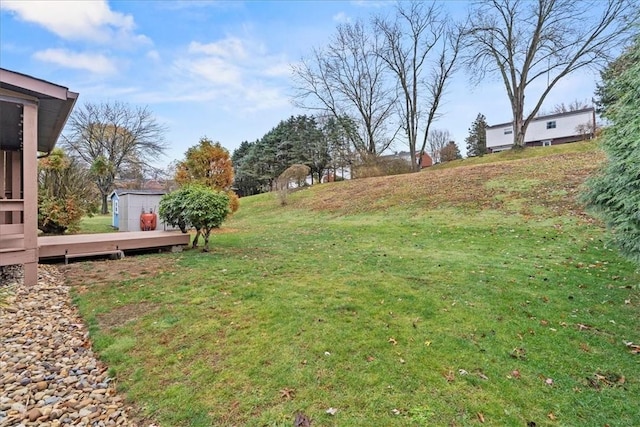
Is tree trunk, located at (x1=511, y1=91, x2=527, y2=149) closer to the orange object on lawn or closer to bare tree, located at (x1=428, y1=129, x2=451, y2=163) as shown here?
bare tree, located at (x1=428, y1=129, x2=451, y2=163)

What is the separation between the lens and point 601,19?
21.4 meters

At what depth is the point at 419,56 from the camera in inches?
1114

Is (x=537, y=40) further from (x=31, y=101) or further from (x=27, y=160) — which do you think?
(x=27, y=160)

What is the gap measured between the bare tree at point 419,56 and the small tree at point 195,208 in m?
22.1

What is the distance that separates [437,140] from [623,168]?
44.4 m

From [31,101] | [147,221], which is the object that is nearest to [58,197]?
[147,221]

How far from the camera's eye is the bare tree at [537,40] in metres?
21.2

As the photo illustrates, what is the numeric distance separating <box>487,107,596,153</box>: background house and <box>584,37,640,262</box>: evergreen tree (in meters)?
29.7

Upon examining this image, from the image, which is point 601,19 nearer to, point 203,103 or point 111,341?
point 203,103

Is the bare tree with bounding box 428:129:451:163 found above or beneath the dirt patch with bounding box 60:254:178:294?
above

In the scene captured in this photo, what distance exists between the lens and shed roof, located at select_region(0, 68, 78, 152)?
4875 millimetres

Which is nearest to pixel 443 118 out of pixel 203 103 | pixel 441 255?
pixel 203 103

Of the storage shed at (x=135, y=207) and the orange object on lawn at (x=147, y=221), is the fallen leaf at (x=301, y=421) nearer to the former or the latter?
the storage shed at (x=135, y=207)

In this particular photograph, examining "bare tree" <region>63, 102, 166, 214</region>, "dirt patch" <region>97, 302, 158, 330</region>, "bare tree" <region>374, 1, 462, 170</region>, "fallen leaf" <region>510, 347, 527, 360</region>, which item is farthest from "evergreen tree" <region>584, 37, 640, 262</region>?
"bare tree" <region>63, 102, 166, 214</region>
